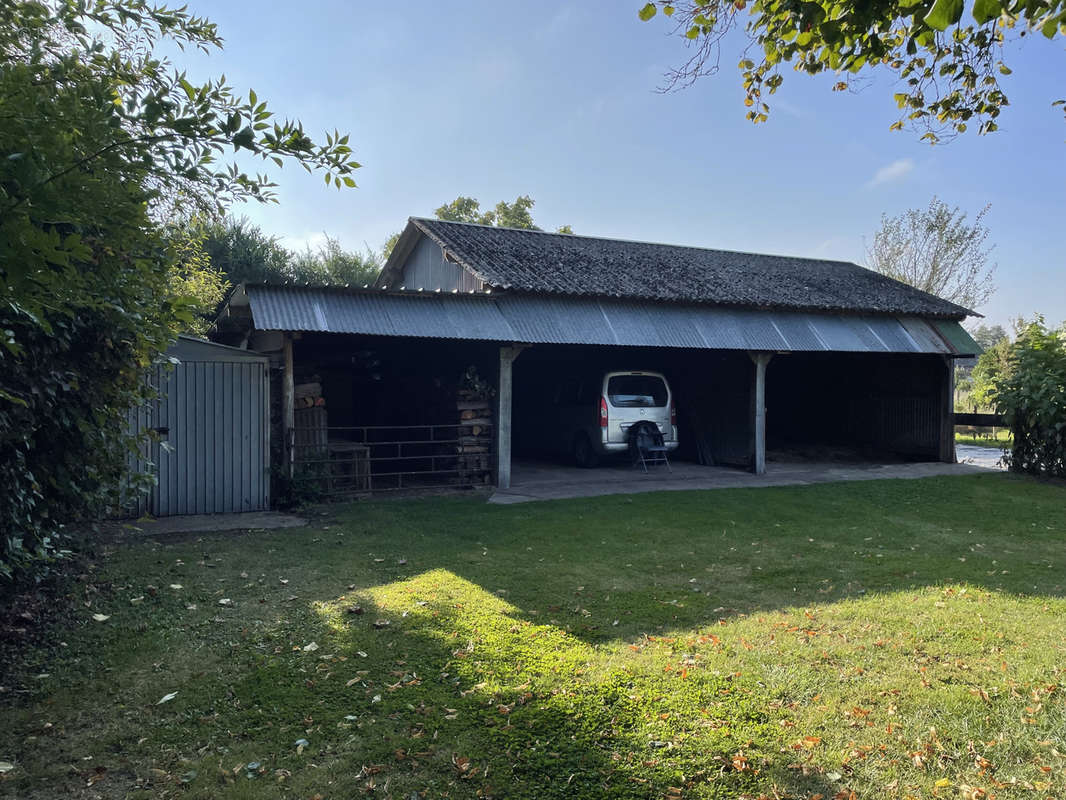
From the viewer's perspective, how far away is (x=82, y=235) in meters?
4.54

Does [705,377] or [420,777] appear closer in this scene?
[420,777]

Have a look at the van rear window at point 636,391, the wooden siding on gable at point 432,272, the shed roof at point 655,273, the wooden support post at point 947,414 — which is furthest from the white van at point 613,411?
the wooden support post at point 947,414

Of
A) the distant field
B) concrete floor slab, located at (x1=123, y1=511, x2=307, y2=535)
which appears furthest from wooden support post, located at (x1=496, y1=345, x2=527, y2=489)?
the distant field

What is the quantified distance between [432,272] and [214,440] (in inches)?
301

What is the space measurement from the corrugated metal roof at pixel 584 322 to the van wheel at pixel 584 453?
2807 millimetres

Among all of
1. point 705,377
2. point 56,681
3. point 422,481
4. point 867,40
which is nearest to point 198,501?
point 422,481

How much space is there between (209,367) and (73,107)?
649cm

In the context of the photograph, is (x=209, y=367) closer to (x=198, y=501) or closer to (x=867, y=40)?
(x=198, y=501)

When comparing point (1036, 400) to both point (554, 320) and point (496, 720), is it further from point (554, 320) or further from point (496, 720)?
point (496, 720)

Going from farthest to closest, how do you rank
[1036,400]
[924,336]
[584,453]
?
1. [924,336]
2. [584,453]
3. [1036,400]

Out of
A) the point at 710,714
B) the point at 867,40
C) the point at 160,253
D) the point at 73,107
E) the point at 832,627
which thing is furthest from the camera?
the point at 160,253

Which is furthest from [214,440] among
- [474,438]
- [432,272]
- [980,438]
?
[980,438]

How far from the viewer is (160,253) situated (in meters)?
5.10

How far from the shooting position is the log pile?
11359 mm
